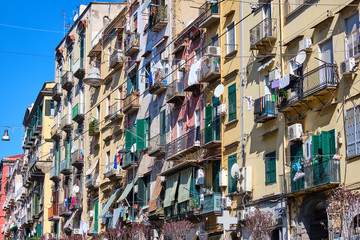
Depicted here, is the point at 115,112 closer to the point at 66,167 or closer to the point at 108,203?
the point at 108,203

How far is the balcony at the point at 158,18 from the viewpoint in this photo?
37.1 m

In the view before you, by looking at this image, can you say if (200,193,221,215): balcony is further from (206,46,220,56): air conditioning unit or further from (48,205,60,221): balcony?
(48,205,60,221): balcony

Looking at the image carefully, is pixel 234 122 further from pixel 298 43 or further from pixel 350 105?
pixel 350 105

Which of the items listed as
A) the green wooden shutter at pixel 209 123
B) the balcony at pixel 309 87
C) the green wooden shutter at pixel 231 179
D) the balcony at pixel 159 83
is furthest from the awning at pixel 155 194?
the balcony at pixel 309 87

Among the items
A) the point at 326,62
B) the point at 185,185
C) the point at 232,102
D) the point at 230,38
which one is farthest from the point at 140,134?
the point at 326,62

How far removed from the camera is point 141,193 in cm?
3828

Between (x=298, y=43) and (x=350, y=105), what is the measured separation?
3.78 meters

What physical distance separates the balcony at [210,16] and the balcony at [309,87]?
6939 mm

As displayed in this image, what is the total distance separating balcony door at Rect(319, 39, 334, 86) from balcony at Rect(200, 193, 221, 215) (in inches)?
320

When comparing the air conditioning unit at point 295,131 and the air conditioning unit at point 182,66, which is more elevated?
the air conditioning unit at point 182,66

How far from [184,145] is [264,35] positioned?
8.18m

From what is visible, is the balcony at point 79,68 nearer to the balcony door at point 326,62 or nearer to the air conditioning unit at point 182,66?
the air conditioning unit at point 182,66

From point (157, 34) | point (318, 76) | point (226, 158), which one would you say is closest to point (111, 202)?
point (157, 34)

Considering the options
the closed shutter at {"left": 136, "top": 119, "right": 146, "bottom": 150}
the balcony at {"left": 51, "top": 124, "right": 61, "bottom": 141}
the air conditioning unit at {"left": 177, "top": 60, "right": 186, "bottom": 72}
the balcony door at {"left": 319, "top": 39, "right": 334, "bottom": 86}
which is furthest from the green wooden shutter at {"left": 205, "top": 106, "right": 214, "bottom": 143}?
the balcony at {"left": 51, "top": 124, "right": 61, "bottom": 141}
